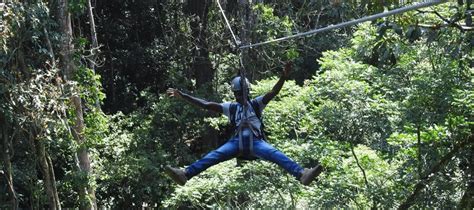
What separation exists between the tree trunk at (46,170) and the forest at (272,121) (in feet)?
0.07

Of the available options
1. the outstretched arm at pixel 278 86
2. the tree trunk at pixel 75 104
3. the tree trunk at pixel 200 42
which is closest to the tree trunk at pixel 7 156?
the tree trunk at pixel 75 104

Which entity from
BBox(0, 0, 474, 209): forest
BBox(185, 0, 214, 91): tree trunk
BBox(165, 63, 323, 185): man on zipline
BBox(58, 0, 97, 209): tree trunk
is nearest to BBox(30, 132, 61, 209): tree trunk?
BBox(0, 0, 474, 209): forest

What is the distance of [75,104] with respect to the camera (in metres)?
8.14

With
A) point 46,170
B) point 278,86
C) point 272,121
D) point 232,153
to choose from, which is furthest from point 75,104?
point 278,86

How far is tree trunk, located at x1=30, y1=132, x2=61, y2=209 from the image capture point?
759 centimetres

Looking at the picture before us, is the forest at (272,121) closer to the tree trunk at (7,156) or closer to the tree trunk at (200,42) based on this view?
the tree trunk at (7,156)

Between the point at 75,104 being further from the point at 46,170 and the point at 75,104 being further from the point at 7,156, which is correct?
the point at 7,156

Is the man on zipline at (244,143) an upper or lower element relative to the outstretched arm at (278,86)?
lower

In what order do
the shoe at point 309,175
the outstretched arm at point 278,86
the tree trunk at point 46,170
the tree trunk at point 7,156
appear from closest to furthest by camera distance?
the shoe at point 309,175
the outstretched arm at point 278,86
the tree trunk at point 7,156
the tree trunk at point 46,170

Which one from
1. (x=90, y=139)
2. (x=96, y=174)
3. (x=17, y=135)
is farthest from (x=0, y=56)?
(x=96, y=174)

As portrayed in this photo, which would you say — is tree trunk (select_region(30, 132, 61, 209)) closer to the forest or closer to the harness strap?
the forest

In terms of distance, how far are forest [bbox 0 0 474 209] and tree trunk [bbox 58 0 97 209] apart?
0.7 inches

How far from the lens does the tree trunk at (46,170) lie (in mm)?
7586

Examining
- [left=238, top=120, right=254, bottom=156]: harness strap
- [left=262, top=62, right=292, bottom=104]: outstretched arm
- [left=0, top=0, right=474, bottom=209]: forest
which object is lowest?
[left=238, top=120, right=254, bottom=156]: harness strap
